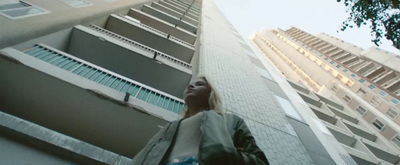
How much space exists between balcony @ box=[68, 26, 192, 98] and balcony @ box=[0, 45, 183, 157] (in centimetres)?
161

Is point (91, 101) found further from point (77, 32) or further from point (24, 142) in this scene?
point (77, 32)

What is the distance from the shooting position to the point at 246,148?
1.83m

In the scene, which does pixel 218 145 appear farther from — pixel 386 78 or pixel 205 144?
pixel 386 78

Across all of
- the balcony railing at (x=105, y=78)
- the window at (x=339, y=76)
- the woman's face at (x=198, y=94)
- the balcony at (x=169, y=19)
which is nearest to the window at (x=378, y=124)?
the window at (x=339, y=76)

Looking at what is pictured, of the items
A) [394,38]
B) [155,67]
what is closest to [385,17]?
[394,38]

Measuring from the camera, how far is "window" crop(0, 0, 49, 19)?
4.88m

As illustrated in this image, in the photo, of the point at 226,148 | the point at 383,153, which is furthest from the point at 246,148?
the point at 383,153

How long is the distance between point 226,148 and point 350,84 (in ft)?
104

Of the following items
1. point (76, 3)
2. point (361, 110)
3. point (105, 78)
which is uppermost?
point (76, 3)

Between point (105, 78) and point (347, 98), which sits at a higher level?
point (105, 78)

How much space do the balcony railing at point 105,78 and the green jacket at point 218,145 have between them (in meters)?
2.61

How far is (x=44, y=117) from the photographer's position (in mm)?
4516

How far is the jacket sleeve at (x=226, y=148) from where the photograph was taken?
154 cm

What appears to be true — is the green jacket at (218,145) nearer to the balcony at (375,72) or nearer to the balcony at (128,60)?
the balcony at (128,60)
